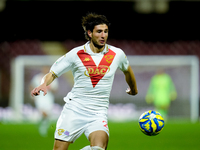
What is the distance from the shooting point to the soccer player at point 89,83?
4562 millimetres

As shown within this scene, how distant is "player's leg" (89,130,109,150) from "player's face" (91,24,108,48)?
998 millimetres

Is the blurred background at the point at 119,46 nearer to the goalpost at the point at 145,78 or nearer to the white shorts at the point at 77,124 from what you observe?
the goalpost at the point at 145,78

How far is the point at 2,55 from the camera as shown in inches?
724

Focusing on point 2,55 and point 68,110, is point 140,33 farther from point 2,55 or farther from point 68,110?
point 68,110

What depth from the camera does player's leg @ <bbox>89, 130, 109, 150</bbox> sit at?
4281 millimetres

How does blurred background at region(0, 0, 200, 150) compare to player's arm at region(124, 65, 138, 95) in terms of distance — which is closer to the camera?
player's arm at region(124, 65, 138, 95)

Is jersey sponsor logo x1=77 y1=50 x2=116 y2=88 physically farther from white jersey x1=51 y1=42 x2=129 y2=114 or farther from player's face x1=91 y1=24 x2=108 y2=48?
player's face x1=91 y1=24 x2=108 y2=48

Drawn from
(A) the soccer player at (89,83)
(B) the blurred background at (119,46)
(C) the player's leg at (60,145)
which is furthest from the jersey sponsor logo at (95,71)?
(B) the blurred background at (119,46)

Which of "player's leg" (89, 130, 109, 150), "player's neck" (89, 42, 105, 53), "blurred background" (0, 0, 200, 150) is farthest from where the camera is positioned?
"blurred background" (0, 0, 200, 150)

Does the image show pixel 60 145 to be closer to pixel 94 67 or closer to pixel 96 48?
pixel 94 67

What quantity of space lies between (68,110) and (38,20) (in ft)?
63.2

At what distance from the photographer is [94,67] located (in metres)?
4.62

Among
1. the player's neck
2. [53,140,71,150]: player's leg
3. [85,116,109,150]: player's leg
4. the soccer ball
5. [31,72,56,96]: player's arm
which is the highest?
the player's neck

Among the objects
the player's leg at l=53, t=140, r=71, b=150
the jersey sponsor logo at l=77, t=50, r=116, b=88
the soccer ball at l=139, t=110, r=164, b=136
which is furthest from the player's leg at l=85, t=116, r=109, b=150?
the soccer ball at l=139, t=110, r=164, b=136
